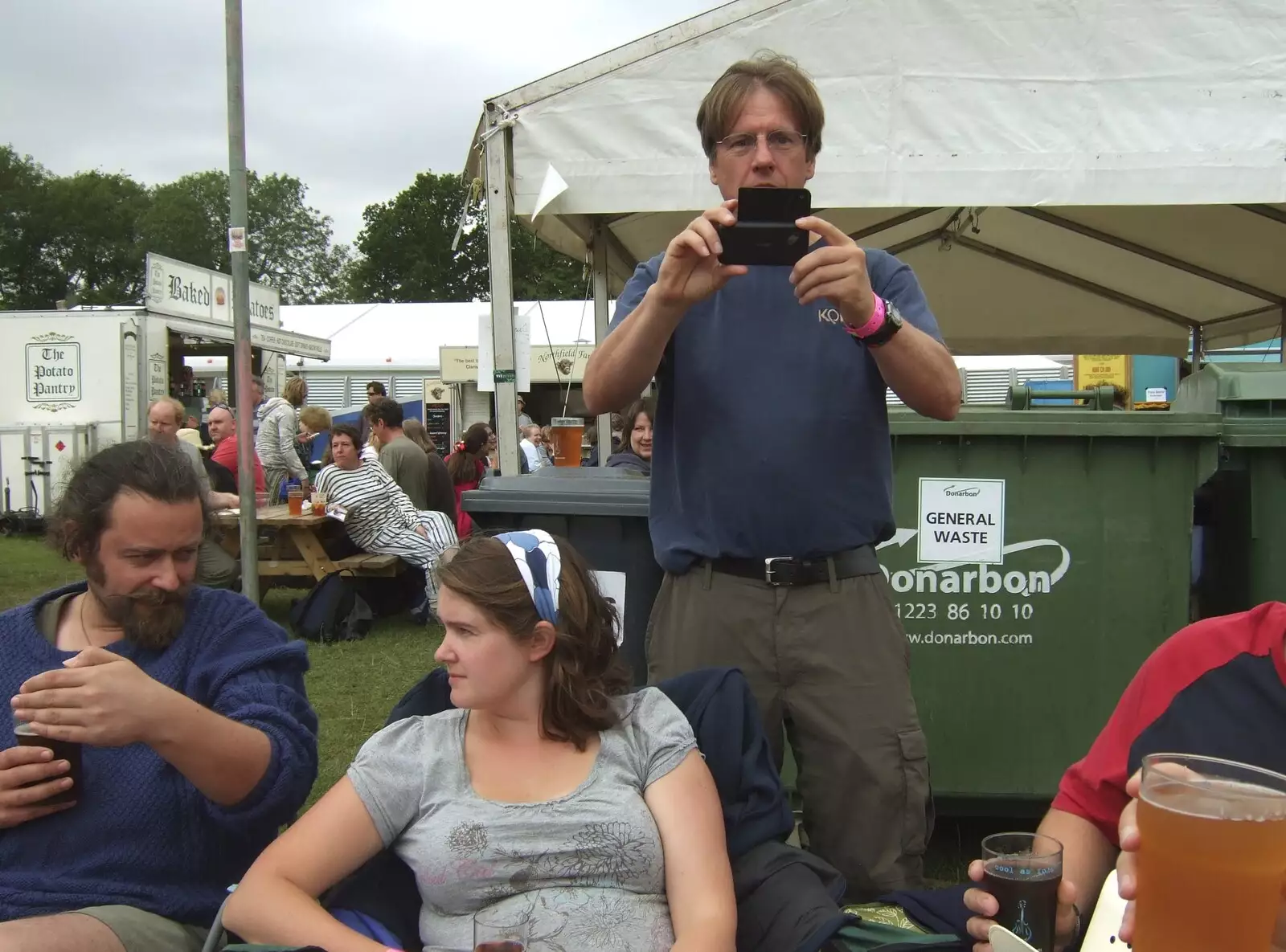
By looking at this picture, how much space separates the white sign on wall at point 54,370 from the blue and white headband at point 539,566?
43.7 feet

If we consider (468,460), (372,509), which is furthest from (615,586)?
(468,460)

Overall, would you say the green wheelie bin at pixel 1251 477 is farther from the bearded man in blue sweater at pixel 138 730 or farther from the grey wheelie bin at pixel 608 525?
the bearded man in blue sweater at pixel 138 730

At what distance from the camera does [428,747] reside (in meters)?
1.91

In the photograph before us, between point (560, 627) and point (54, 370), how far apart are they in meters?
13.7

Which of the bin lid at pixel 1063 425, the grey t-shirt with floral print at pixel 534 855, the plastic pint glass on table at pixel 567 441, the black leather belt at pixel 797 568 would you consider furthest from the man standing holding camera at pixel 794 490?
the plastic pint glass on table at pixel 567 441

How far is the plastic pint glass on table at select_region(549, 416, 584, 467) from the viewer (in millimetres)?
4449

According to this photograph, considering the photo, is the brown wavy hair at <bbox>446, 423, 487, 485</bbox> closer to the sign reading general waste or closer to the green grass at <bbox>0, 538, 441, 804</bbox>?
the green grass at <bbox>0, 538, 441, 804</bbox>

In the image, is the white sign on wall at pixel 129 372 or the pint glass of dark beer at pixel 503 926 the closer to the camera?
the pint glass of dark beer at pixel 503 926

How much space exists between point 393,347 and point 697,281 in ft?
65.8

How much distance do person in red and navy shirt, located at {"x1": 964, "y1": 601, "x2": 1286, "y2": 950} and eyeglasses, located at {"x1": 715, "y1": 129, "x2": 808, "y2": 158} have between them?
1.10 meters

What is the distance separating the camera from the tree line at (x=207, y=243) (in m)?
57.2

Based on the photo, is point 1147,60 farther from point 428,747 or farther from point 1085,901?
point 428,747

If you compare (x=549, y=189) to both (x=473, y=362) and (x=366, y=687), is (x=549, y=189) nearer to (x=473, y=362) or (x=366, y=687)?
(x=366, y=687)

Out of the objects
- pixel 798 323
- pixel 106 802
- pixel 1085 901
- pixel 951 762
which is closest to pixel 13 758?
pixel 106 802
